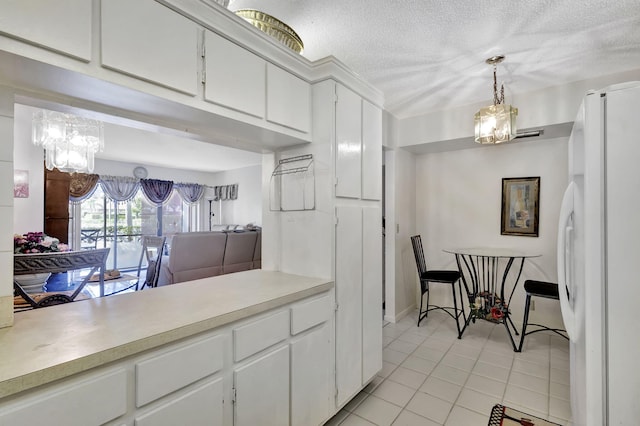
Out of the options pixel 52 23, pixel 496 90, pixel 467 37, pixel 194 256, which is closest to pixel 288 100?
pixel 52 23

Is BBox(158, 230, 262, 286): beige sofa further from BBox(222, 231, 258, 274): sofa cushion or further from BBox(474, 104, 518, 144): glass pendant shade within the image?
BBox(474, 104, 518, 144): glass pendant shade

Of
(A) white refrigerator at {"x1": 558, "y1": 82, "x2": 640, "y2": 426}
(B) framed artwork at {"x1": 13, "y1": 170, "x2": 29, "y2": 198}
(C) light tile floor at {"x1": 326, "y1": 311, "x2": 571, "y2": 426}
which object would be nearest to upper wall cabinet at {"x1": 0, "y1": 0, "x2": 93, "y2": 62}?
(A) white refrigerator at {"x1": 558, "y1": 82, "x2": 640, "y2": 426}

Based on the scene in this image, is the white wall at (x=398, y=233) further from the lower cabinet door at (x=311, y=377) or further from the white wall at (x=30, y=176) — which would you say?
the white wall at (x=30, y=176)

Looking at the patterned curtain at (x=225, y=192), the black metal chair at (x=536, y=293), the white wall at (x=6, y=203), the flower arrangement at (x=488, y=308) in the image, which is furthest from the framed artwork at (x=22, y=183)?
the black metal chair at (x=536, y=293)

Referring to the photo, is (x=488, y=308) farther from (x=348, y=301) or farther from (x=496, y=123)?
(x=348, y=301)

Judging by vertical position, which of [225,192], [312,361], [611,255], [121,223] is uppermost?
[225,192]

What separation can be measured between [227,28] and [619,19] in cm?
235

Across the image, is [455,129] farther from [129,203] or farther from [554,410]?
[129,203]

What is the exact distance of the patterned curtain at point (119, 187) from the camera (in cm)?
657

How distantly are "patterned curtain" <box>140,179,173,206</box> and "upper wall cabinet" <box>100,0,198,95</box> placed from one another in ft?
23.0

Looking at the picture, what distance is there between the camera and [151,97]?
1.12 m

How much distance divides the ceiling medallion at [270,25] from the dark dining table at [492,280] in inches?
101

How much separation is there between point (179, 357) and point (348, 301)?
44.4 inches

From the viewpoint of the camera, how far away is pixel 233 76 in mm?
1372
